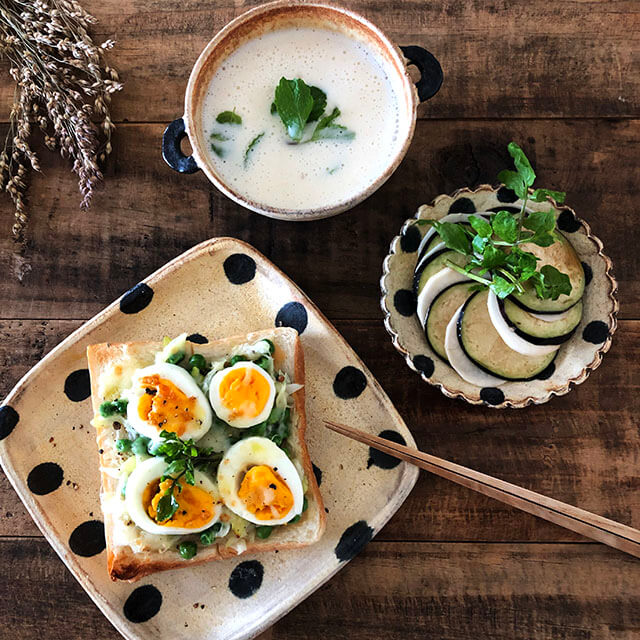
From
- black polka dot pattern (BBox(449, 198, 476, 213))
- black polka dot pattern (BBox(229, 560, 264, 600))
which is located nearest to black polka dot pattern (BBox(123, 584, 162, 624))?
black polka dot pattern (BBox(229, 560, 264, 600))

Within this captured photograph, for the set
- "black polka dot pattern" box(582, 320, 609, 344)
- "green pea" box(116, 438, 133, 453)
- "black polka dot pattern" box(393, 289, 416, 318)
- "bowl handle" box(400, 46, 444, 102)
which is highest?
"bowl handle" box(400, 46, 444, 102)

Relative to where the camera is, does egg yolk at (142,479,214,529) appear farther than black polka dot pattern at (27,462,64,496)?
No

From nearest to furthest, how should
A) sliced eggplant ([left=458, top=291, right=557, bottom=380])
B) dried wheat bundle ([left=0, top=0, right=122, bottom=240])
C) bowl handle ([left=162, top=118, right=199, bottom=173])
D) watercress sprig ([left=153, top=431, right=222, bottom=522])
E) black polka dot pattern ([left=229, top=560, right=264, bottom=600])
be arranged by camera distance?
watercress sprig ([left=153, top=431, right=222, bottom=522]) < bowl handle ([left=162, top=118, right=199, bottom=173]) < sliced eggplant ([left=458, top=291, right=557, bottom=380]) < black polka dot pattern ([left=229, top=560, right=264, bottom=600]) < dried wheat bundle ([left=0, top=0, right=122, bottom=240])

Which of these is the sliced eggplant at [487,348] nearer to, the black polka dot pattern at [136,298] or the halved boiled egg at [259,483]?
the halved boiled egg at [259,483]

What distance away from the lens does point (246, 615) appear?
2160 millimetres

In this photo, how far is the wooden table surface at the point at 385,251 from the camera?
7.48 ft

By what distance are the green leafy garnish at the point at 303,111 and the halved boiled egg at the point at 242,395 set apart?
73 centimetres

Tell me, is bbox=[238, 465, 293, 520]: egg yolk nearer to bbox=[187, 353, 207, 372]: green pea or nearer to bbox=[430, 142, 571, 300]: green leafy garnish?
bbox=[187, 353, 207, 372]: green pea

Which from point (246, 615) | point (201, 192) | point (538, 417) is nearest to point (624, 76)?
point (538, 417)

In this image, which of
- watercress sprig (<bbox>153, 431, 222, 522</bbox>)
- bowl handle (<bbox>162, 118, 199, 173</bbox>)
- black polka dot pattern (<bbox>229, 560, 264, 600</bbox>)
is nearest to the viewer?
watercress sprig (<bbox>153, 431, 222, 522</bbox>)

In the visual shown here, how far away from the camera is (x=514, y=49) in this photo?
7.88ft

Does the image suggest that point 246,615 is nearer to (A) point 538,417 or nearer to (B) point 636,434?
(A) point 538,417

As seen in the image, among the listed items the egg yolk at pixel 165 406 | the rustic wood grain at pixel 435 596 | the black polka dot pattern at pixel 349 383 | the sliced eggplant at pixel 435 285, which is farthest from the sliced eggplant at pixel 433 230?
the rustic wood grain at pixel 435 596

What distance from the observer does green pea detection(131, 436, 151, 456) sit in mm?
1979
